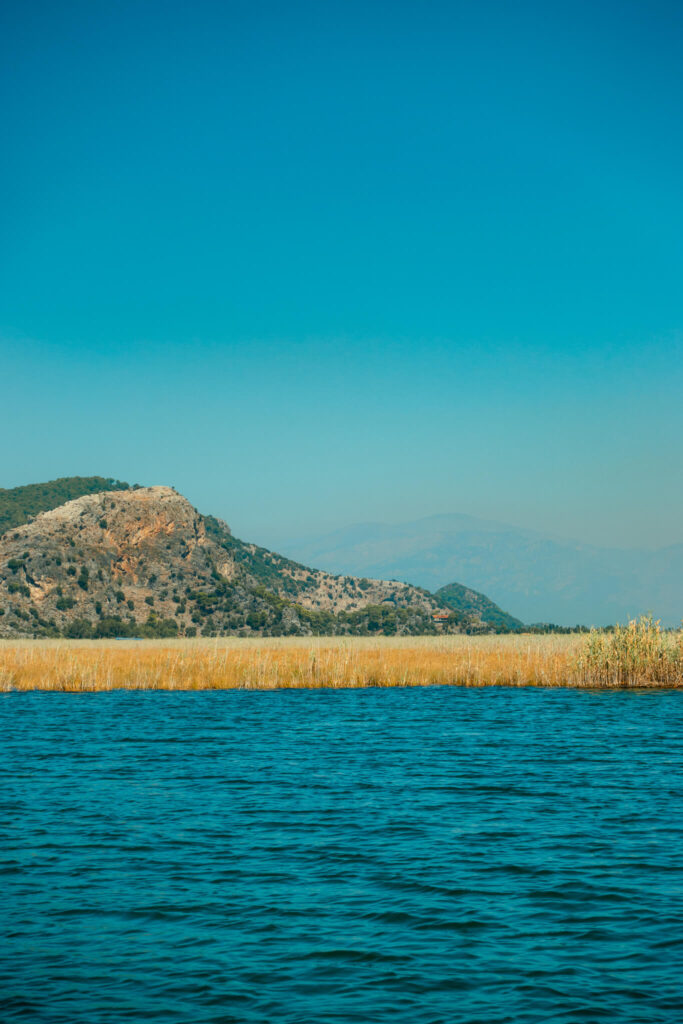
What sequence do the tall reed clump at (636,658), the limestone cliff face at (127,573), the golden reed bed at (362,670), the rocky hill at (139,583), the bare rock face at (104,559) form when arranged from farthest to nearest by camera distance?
the bare rock face at (104,559) < the limestone cliff face at (127,573) < the rocky hill at (139,583) < the golden reed bed at (362,670) < the tall reed clump at (636,658)

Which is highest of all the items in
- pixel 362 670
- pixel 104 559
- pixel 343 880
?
pixel 104 559

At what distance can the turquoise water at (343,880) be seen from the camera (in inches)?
Answer: 404

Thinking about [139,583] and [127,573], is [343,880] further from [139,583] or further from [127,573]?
[127,573]

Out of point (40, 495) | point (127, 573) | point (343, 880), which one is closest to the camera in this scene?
point (343, 880)

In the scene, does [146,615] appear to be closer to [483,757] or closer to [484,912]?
[483,757]

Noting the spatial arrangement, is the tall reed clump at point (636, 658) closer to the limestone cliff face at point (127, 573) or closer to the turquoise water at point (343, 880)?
the turquoise water at point (343, 880)

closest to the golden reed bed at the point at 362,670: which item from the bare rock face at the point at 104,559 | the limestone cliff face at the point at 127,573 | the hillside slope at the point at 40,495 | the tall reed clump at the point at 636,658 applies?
the tall reed clump at the point at 636,658

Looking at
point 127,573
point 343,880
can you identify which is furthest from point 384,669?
point 127,573

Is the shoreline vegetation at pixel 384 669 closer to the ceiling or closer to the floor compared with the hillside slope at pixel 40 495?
closer to the floor

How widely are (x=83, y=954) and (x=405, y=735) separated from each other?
64.5ft

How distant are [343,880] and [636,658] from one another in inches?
1221

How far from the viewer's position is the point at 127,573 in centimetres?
13488

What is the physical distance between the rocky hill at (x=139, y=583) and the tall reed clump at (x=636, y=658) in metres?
84.3

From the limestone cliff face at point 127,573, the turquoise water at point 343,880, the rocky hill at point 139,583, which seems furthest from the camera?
the limestone cliff face at point 127,573
